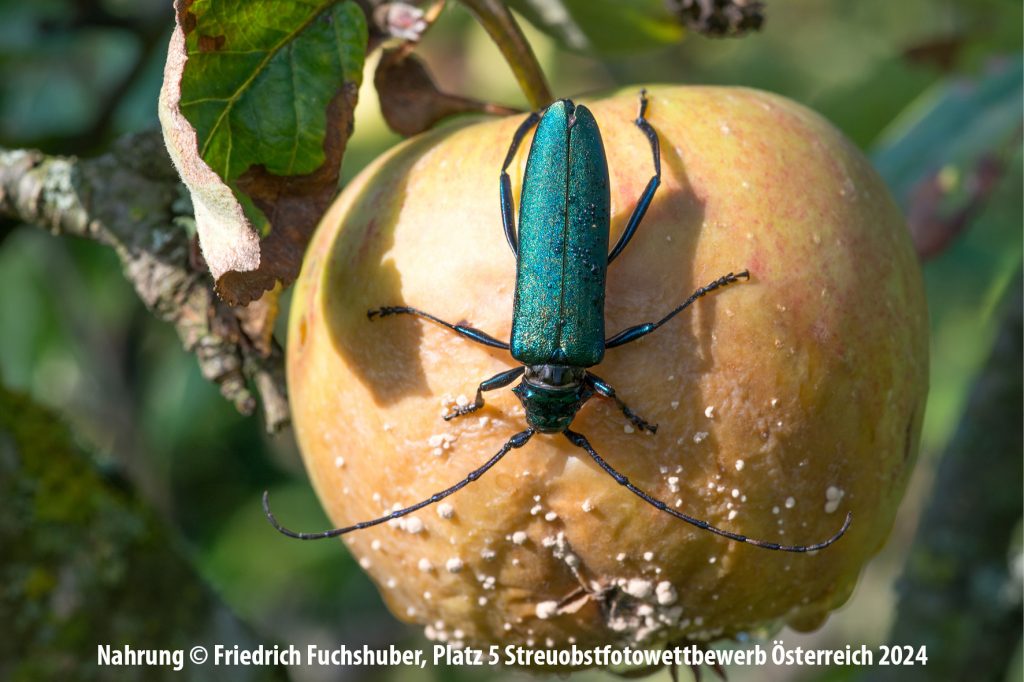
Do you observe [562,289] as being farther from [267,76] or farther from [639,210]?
[267,76]

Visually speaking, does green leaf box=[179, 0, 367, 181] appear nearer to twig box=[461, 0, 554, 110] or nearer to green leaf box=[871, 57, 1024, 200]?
twig box=[461, 0, 554, 110]

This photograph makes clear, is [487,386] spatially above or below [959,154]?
above

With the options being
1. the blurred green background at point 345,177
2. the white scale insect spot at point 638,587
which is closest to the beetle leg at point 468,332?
the white scale insect spot at point 638,587

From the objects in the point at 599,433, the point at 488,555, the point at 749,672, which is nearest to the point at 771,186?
the point at 599,433

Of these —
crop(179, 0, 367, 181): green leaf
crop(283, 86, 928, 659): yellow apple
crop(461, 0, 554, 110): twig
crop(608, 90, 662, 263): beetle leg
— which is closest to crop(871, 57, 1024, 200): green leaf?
crop(283, 86, 928, 659): yellow apple

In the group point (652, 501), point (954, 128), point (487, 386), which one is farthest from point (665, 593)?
point (954, 128)

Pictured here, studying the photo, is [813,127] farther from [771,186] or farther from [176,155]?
[176,155]
